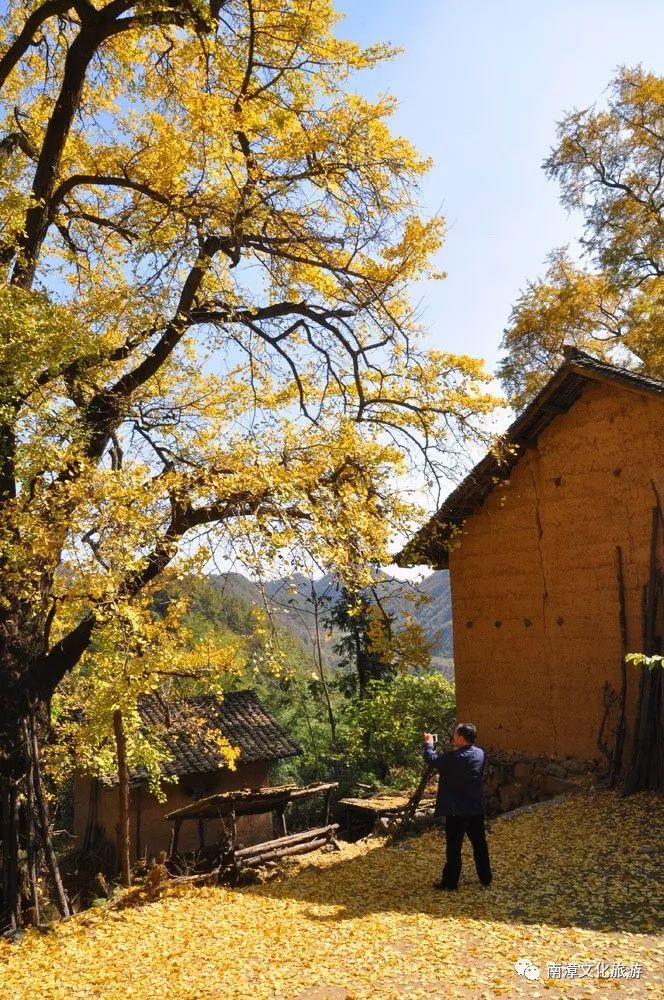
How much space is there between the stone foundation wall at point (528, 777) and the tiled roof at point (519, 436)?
3.51 meters

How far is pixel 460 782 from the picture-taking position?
6836 millimetres

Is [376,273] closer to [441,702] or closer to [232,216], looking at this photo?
[232,216]

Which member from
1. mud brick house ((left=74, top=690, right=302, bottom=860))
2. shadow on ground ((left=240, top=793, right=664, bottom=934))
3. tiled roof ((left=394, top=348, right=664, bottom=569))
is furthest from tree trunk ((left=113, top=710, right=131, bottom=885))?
mud brick house ((left=74, top=690, right=302, bottom=860))

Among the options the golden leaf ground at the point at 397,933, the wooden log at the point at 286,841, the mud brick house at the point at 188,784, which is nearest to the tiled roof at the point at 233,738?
the mud brick house at the point at 188,784

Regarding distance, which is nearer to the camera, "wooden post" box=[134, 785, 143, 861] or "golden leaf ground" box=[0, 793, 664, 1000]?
"golden leaf ground" box=[0, 793, 664, 1000]

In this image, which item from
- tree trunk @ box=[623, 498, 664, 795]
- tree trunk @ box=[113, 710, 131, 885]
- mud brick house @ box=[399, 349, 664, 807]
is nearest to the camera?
tree trunk @ box=[113, 710, 131, 885]

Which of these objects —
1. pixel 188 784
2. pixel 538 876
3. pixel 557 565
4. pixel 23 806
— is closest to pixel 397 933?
pixel 538 876

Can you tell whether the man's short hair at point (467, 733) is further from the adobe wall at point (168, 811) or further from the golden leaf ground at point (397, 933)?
the adobe wall at point (168, 811)

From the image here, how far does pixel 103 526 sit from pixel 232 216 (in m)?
4.01

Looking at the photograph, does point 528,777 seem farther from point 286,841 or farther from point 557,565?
point 286,841

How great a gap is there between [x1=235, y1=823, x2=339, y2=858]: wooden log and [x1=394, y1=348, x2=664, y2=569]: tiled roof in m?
4.81

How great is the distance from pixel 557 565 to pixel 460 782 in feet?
17.5

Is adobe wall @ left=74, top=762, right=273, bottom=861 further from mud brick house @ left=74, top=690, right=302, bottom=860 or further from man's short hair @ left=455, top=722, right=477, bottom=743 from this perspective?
man's short hair @ left=455, top=722, right=477, bottom=743

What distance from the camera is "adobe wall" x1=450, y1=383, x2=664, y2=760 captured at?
34.3 feet
